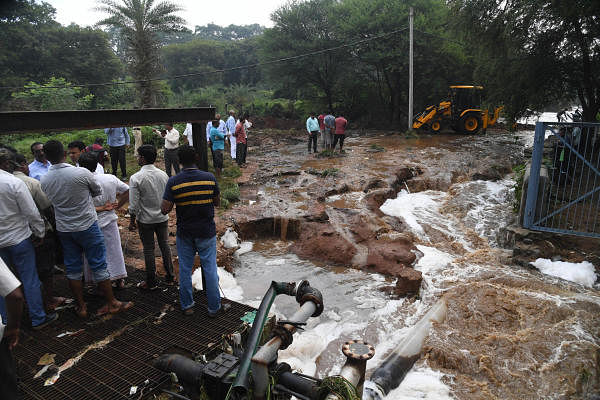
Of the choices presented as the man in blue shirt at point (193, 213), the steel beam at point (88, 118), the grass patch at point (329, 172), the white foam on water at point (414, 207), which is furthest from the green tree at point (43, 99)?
the man in blue shirt at point (193, 213)

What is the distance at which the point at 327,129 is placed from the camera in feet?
52.1

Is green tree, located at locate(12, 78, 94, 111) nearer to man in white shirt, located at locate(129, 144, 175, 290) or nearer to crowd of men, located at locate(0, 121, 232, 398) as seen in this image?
crowd of men, located at locate(0, 121, 232, 398)

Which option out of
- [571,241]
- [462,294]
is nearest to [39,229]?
[462,294]

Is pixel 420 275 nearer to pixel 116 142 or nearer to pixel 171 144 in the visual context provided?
pixel 171 144

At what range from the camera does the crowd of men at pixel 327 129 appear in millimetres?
15203

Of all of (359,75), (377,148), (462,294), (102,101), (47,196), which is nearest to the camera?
(47,196)

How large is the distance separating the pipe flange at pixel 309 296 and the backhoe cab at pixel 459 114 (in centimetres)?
1975

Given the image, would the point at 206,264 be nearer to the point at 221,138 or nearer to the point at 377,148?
the point at 221,138

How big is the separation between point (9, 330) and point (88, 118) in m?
3.21

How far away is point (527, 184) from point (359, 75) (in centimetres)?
2095

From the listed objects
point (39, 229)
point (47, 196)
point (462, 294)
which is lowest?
point (462, 294)

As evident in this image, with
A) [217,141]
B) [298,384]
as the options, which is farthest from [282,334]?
[217,141]

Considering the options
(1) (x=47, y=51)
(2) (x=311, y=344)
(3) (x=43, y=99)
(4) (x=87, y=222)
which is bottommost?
(2) (x=311, y=344)

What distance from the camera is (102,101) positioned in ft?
94.1
